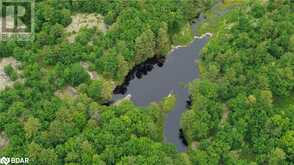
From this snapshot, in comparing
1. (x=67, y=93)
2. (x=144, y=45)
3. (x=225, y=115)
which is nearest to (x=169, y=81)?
(x=144, y=45)

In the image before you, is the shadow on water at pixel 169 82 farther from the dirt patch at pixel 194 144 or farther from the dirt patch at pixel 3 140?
the dirt patch at pixel 3 140

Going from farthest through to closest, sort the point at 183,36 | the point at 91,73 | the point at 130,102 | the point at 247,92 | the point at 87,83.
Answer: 1. the point at 183,36
2. the point at 91,73
3. the point at 87,83
4. the point at 247,92
5. the point at 130,102

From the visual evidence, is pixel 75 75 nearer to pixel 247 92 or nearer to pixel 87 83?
pixel 87 83

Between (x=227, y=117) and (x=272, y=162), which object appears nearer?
(x=272, y=162)

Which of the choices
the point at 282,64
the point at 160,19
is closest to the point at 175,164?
the point at 282,64

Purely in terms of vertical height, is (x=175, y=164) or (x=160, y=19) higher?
(x=160, y=19)

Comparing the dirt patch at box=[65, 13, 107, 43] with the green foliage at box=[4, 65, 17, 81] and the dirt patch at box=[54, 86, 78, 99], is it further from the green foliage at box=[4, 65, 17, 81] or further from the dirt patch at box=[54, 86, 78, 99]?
the green foliage at box=[4, 65, 17, 81]

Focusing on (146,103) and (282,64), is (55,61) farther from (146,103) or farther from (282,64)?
(282,64)
